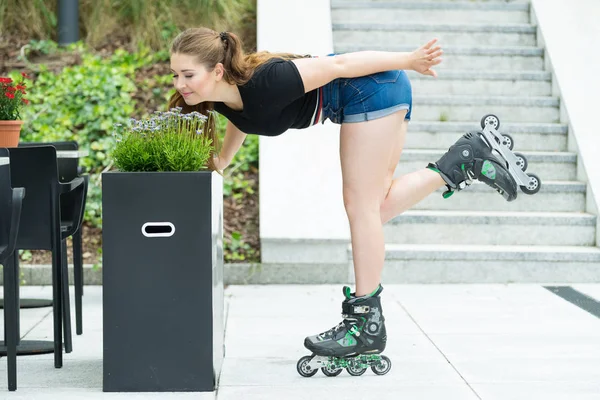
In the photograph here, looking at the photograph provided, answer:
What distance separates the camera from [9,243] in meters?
3.50

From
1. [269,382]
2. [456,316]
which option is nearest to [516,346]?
[456,316]

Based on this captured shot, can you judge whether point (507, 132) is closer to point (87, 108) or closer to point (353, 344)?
point (87, 108)

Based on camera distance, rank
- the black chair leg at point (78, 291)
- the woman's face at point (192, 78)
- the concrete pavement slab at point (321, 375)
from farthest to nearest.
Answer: the black chair leg at point (78, 291) → the concrete pavement slab at point (321, 375) → the woman's face at point (192, 78)

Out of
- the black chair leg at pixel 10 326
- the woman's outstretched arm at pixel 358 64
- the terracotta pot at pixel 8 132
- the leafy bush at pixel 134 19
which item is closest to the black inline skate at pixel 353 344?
the woman's outstretched arm at pixel 358 64

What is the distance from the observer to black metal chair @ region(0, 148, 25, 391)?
349 centimetres

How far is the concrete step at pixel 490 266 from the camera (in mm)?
Answer: 6098

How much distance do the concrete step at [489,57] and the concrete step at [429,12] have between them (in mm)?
635

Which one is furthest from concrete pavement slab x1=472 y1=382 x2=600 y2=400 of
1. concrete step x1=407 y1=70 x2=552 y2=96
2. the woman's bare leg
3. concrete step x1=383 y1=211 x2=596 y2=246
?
concrete step x1=407 y1=70 x2=552 y2=96

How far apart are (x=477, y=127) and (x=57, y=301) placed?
4.08 m

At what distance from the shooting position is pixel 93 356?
414cm

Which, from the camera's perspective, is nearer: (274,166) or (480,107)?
(274,166)

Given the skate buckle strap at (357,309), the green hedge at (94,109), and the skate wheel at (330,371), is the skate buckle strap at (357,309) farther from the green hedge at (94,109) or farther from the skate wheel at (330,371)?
the green hedge at (94,109)

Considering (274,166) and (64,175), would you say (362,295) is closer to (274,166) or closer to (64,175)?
→ (64,175)

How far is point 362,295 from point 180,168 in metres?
0.91
